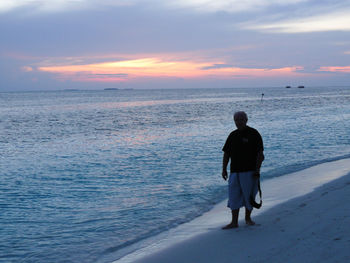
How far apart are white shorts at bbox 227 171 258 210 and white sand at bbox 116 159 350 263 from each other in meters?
0.46

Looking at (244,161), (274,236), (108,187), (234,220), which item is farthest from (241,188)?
(108,187)

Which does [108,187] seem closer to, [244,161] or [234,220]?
[234,220]

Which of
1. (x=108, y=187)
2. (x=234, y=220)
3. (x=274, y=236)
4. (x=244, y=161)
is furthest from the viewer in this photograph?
(x=108, y=187)

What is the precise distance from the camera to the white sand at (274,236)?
4594mm

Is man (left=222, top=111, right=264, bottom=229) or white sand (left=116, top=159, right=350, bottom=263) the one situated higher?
man (left=222, top=111, right=264, bottom=229)

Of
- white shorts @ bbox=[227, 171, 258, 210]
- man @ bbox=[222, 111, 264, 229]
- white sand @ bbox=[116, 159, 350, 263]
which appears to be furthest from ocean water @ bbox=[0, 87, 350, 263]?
man @ bbox=[222, 111, 264, 229]

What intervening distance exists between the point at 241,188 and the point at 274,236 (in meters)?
0.90

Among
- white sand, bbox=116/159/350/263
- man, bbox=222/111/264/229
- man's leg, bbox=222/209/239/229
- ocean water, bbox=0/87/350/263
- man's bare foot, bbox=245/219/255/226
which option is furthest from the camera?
ocean water, bbox=0/87/350/263

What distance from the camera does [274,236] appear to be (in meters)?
5.27

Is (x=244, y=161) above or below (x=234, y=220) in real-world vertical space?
above

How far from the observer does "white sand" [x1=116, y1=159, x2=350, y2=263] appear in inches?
181

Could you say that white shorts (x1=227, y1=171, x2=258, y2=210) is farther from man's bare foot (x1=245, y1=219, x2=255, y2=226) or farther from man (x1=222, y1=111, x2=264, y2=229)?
man's bare foot (x1=245, y1=219, x2=255, y2=226)

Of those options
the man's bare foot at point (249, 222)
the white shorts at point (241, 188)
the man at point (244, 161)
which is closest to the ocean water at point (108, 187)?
the man's bare foot at point (249, 222)

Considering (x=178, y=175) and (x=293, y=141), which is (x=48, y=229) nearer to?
(x=178, y=175)
